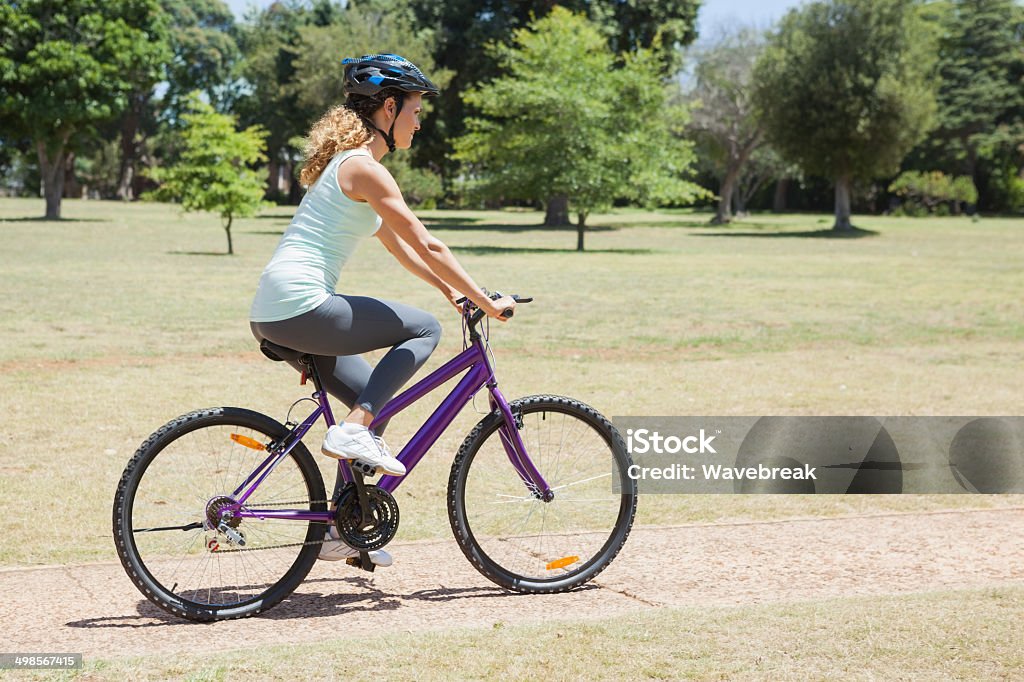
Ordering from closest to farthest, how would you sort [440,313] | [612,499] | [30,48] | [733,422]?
[612,499] → [733,422] → [440,313] → [30,48]

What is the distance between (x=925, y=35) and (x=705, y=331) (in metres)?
37.1

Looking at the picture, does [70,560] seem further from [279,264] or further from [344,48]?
[344,48]

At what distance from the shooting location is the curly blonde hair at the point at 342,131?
14.3 ft

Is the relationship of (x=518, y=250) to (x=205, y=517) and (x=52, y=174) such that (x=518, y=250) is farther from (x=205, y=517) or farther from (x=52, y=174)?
(x=205, y=517)

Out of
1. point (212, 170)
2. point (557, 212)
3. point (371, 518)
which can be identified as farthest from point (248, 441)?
point (557, 212)

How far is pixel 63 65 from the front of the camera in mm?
44062

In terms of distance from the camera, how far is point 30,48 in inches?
1779

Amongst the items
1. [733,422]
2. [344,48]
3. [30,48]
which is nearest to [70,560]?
[733,422]

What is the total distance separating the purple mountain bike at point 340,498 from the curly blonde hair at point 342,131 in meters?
0.69

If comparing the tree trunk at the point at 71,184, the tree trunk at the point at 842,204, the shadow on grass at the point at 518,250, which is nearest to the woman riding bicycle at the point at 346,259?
the shadow on grass at the point at 518,250

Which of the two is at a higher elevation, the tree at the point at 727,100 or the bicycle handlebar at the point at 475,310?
the tree at the point at 727,100

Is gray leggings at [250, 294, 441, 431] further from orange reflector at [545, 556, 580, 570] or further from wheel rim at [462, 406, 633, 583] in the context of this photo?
orange reflector at [545, 556, 580, 570]

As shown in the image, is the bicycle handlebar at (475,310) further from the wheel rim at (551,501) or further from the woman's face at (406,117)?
the woman's face at (406,117)

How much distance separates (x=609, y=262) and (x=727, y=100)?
30.3m
